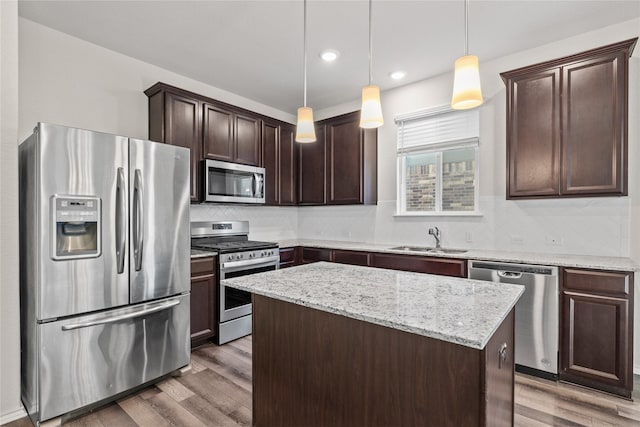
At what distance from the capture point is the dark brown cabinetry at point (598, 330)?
2.24 meters

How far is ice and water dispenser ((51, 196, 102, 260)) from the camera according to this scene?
1.99 metres

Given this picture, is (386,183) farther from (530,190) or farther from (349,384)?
(349,384)

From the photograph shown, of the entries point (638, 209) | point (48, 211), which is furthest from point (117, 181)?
point (638, 209)

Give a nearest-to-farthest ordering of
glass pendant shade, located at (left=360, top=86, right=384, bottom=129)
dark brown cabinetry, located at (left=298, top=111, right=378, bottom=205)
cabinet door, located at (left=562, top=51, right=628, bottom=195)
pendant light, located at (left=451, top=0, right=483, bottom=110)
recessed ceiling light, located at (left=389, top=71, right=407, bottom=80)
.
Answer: pendant light, located at (left=451, top=0, right=483, bottom=110) → glass pendant shade, located at (left=360, top=86, right=384, bottom=129) → cabinet door, located at (left=562, top=51, right=628, bottom=195) → recessed ceiling light, located at (left=389, top=71, right=407, bottom=80) → dark brown cabinetry, located at (left=298, top=111, right=378, bottom=205)

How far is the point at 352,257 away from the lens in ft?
12.0

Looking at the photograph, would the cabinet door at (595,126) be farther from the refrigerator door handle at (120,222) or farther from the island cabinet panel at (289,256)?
the refrigerator door handle at (120,222)

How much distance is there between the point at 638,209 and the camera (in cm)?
259

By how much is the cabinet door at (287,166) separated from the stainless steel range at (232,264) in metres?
0.90

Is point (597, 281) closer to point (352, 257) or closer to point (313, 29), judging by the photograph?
point (352, 257)

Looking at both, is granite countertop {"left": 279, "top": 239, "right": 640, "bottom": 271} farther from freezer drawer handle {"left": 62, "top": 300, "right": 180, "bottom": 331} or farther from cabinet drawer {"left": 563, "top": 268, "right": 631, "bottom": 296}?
freezer drawer handle {"left": 62, "top": 300, "right": 180, "bottom": 331}

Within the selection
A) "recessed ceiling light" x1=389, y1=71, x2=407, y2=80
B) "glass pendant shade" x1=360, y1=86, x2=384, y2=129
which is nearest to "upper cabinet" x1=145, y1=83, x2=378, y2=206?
"recessed ceiling light" x1=389, y1=71, x2=407, y2=80

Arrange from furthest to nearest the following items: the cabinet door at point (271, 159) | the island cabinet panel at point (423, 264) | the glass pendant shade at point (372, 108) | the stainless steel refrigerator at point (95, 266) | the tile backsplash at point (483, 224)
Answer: the cabinet door at point (271, 159)
the island cabinet panel at point (423, 264)
the tile backsplash at point (483, 224)
the stainless steel refrigerator at point (95, 266)
the glass pendant shade at point (372, 108)

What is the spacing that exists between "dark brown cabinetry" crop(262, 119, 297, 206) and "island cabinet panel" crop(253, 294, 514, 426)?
8.51 ft

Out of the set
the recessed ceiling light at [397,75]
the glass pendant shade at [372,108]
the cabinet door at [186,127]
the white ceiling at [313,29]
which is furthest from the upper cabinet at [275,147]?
the glass pendant shade at [372,108]
